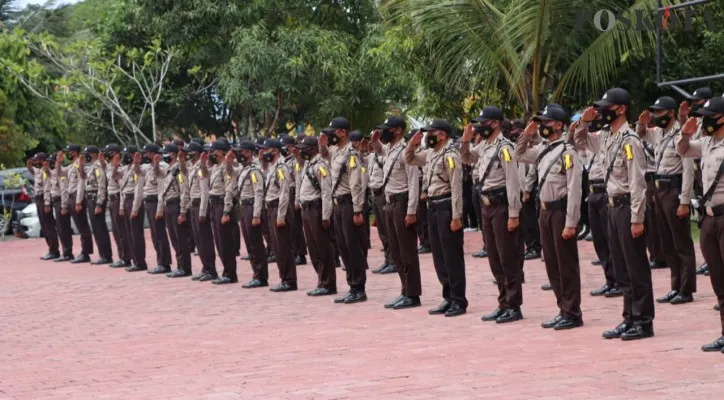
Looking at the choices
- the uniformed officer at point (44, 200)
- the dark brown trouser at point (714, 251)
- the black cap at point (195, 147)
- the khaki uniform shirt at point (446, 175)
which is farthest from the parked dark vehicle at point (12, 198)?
the dark brown trouser at point (714, 251)

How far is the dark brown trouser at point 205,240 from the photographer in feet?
56.0

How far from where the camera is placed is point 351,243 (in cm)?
1391

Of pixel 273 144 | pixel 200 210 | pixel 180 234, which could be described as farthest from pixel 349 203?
pixel 180 234

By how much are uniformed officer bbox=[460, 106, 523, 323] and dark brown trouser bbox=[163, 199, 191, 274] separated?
7163mm

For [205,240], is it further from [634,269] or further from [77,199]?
[634,269]

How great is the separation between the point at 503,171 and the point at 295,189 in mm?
5592

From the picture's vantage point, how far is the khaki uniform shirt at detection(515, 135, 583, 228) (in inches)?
412

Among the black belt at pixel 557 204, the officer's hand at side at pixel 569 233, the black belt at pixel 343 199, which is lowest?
the officer's hand at side at pixel 569 233

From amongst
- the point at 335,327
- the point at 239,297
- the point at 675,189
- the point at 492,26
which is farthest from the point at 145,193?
the point at 675,189

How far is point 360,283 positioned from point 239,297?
1885 mm

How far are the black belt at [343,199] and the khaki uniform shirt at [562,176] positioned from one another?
3438mm

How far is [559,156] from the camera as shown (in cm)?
1077

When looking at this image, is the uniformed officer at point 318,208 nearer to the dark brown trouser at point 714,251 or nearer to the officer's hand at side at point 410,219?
the officer's hand at side at point 410,219

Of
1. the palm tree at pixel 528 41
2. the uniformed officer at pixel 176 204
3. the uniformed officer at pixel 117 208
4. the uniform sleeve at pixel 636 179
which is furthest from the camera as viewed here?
the uniformed officer at pixel 117 208
